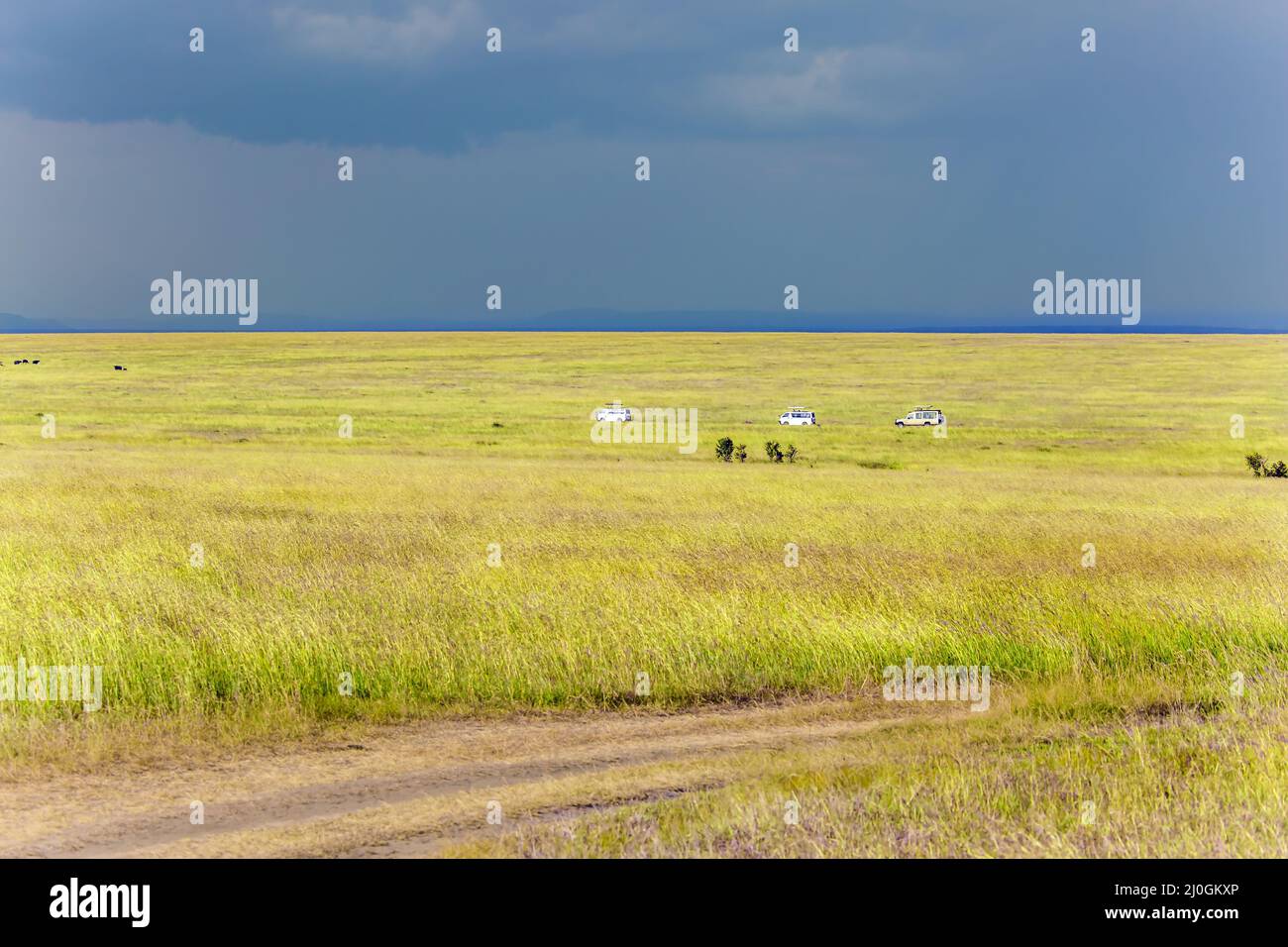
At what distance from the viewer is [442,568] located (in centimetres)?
1673

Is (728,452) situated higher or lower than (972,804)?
higher

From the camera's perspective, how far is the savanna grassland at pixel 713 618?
318 inches

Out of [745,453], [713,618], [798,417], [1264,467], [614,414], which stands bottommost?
[713,618]

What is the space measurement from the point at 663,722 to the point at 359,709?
2.92 meters

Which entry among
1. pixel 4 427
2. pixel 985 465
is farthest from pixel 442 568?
pixel 4 427

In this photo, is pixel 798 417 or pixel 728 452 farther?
pixel 798 417

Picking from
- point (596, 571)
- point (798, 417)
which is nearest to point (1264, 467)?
point (798, 417)

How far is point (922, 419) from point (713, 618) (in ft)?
159

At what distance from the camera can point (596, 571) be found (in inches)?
658

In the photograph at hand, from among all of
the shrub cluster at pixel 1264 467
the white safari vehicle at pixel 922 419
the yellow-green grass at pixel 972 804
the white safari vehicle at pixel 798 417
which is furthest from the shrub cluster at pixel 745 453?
the yellow-green grass at pixel 972 804

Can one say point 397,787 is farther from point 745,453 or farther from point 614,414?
point 614,414

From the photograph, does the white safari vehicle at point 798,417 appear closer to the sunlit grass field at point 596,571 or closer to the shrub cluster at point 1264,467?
the sunlit grass field at point 596,571
